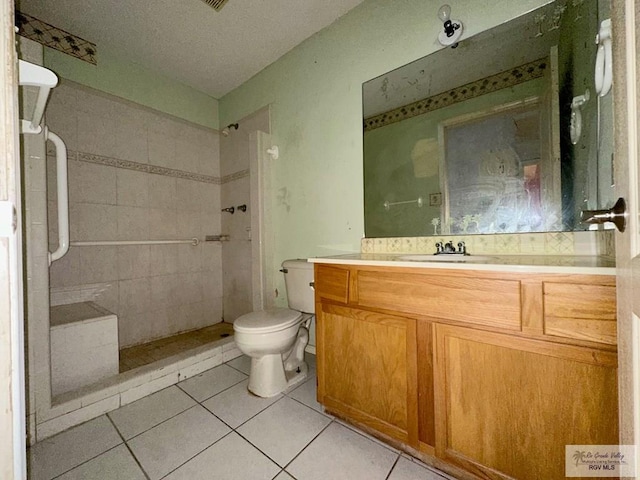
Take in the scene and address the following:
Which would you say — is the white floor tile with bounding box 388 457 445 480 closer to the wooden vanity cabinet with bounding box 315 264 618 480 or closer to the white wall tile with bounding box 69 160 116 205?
the wooden vanity cabinet with bounding box 315 264 618 480

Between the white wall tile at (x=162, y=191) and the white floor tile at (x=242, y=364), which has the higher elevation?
the white wall tile at (x=162, y=191)

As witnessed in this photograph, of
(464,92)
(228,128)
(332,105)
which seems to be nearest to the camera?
(464,92)

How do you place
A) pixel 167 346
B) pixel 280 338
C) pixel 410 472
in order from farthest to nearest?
pixel 167 346 → pixel 280 338 → pixel 410 472

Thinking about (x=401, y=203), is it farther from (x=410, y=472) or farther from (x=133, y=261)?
(x=133, y=261)

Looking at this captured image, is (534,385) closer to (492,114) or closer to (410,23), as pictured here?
(492,114)

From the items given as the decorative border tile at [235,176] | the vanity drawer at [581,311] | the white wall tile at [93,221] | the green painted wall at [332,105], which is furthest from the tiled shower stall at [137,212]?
the vanity drawer at [581,311]

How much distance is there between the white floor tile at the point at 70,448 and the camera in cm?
103

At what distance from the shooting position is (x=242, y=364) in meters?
1.86

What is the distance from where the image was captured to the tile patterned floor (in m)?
0.99

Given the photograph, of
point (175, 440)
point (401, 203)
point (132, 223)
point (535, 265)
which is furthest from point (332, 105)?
point (175, 440)

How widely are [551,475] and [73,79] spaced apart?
10.8 ft

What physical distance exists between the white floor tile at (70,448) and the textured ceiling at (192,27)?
8.02 feet

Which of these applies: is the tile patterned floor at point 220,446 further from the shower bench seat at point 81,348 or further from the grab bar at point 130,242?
the grab bar at point 130,242

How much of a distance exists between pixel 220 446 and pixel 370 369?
0.74m
